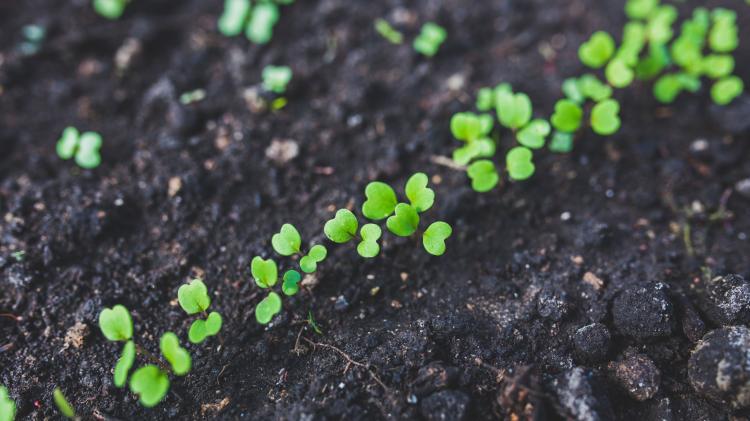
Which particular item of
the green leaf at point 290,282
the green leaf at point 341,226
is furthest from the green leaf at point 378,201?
the green leaf at point 290,282

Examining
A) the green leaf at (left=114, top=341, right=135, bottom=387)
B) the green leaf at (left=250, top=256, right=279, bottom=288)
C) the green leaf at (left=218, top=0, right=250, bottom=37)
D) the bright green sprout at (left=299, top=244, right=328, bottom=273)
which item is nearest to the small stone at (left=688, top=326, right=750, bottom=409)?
the bright green sprout at (left=299, top=244, right=328, bottom=273)

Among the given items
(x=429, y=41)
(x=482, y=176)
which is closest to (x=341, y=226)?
(x=482, y=176)

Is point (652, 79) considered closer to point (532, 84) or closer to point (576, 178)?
point (532, 84)

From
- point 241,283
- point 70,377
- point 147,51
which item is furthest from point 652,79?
point 70,377

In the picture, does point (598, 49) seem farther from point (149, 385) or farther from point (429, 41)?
point (149, 385)

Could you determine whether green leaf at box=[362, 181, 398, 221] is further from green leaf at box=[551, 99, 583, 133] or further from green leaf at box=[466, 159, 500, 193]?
green leaf at box=[551, 99, 583, 133]

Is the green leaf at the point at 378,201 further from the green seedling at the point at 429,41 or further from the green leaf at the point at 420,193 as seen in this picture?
the green seedling at the point at 429,41

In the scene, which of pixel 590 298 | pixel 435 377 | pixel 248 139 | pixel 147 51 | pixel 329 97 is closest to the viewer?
pixel 435 377
